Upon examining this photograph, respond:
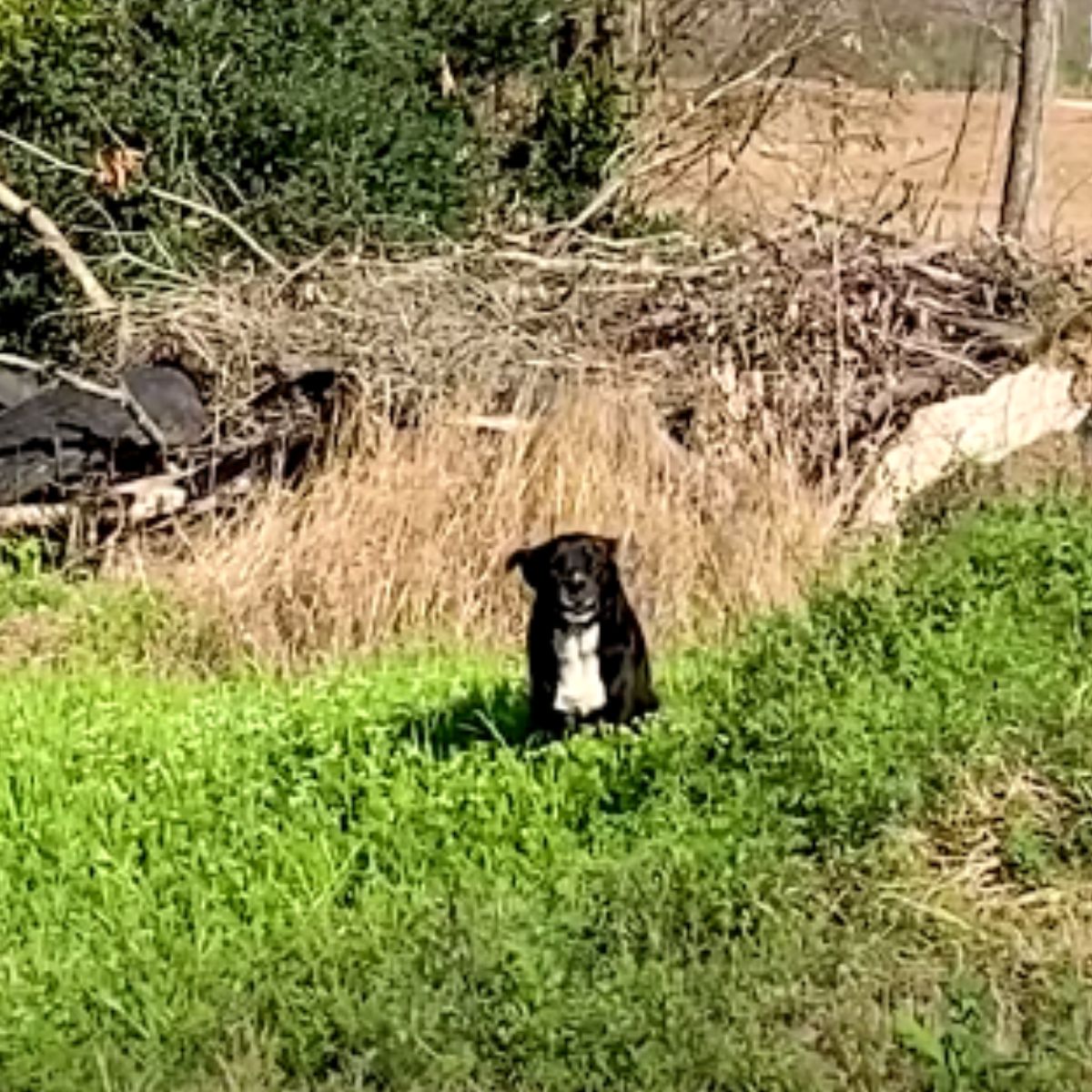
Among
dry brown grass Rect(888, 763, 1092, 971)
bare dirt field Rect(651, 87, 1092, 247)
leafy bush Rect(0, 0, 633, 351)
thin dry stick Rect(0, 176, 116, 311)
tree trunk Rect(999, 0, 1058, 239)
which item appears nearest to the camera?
dry brown grass Rect(888, 763, 1092, 971)

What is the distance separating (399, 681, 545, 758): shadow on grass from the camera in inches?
303

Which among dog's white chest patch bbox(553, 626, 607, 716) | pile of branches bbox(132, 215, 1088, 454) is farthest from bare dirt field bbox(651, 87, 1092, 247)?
dog's white chest patch bbox(553, 626, 607, 716)

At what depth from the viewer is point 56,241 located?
523 inches

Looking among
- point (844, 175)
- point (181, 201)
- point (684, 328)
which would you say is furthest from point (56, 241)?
point (844, 175)

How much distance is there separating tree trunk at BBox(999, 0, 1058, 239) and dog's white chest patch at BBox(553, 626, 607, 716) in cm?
762

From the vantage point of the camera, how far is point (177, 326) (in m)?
12.3

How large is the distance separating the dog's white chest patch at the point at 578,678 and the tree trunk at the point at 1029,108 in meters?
7.62

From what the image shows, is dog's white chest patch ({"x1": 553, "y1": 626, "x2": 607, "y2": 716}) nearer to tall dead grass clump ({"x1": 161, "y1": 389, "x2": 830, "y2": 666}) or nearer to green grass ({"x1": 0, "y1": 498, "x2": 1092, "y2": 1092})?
green grass ({"x1": 0, "y1": 498, "x2": 1092, "y2": 1092})

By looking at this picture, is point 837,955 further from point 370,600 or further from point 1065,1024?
point 370,600

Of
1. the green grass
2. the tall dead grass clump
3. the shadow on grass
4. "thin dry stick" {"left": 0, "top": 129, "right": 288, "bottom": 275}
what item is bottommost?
the tall dead grass clump

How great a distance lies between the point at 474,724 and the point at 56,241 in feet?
20.2

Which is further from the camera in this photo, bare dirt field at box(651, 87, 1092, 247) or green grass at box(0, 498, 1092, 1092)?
bare dirt field at box(651, 87, 1092, 247)

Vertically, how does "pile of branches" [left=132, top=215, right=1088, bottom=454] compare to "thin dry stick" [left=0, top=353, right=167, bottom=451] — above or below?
above

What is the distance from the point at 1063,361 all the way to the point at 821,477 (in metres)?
1.50
